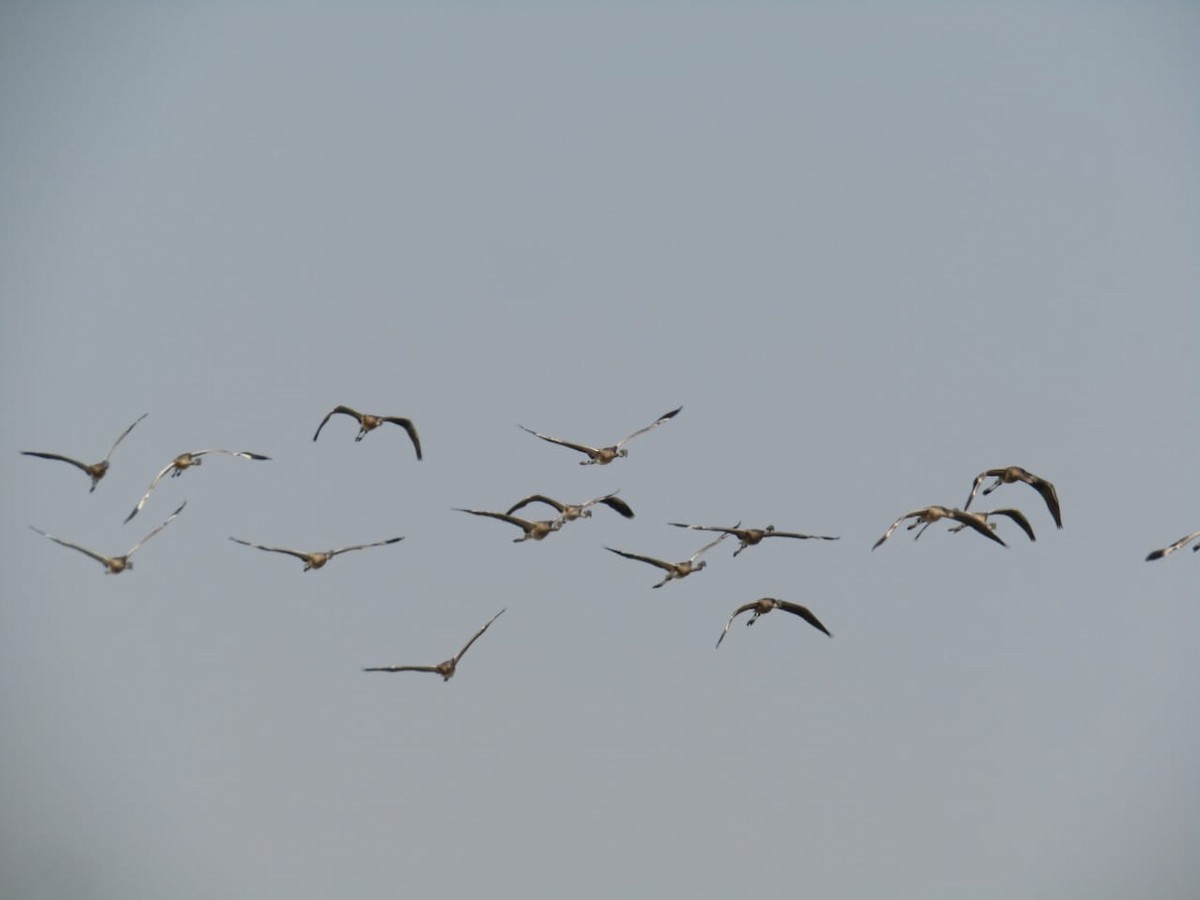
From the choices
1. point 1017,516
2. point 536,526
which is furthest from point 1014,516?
point 536,526

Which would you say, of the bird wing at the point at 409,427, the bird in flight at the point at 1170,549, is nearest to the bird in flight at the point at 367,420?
the bird wing at the point at 409,427

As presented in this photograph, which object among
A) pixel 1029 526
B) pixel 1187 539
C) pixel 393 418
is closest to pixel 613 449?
pixel 393 418

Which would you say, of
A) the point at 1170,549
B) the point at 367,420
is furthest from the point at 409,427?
the point at 1170,549

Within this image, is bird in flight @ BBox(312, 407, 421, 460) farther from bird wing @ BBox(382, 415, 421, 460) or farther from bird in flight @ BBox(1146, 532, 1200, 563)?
bird in flight @ BBox(1146, 532, 1200, 563)

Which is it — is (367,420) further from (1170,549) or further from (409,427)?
(1170,549)

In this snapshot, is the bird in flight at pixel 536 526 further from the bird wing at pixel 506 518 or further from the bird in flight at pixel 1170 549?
the bird in flight at pixel 1170 549

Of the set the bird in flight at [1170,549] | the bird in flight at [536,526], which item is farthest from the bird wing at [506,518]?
the bird in flight at [1170,549]

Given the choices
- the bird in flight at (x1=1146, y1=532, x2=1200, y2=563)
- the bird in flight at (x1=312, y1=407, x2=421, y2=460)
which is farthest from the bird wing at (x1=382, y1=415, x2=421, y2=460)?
the bird in flight at (x1=1146, y1=532, x2=1200, y2=563)

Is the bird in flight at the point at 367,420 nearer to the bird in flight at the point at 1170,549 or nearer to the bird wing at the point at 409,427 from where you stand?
the bird wing at the point at 409,427

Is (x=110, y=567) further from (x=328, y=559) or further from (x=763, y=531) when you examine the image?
(x=763, y=531)

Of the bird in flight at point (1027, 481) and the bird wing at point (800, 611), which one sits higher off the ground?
the bird in flight at point (1027, 481)

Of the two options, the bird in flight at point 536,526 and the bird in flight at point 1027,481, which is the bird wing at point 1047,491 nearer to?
the bird in flight at point 1027,481

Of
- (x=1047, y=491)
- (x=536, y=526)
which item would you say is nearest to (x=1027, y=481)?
(x=1047, y=491)

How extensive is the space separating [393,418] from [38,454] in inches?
→ 478
